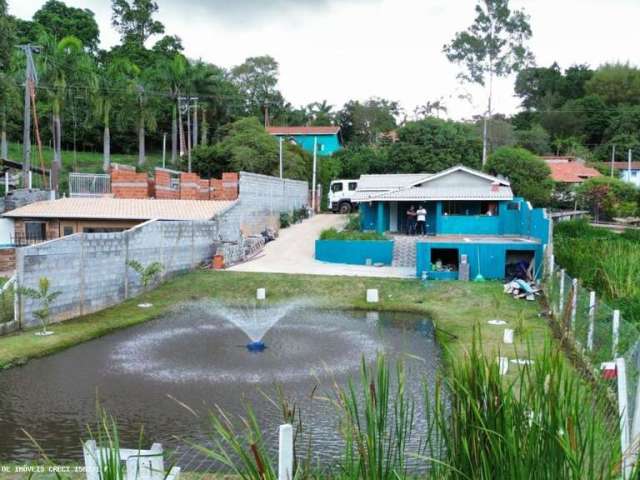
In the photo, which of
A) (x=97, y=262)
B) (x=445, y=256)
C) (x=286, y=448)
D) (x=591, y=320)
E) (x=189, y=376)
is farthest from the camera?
(x=445, y=256)

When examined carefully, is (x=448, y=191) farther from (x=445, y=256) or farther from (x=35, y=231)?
(x=35, y=231)

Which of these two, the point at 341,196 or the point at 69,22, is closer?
the point at 341,196

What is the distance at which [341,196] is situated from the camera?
43.3 m

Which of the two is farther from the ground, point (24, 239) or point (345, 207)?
point (345, 207)

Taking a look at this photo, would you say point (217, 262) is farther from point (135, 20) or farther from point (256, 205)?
point (135, 20)

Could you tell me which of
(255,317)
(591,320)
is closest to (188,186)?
(255,317)

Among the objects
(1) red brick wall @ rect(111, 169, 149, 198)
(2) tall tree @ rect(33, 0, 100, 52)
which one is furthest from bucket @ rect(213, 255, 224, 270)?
(2) tall tree @ rect(33, 0, 100, 52)

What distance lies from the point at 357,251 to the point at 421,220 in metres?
4.74

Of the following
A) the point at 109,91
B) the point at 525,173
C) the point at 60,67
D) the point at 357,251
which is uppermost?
the point at 60,67

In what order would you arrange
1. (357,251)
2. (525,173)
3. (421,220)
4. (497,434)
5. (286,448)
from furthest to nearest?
1. (525,173)
2. (421,220)
3. (357,251)
4. (286,448)
5. (497,434)

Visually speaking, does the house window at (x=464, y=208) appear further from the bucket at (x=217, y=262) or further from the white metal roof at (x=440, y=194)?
the bucket at (x=217, y=262)

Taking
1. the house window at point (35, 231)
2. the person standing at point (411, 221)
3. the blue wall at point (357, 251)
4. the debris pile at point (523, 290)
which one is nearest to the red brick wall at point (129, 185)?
the house window at point (35, 231)

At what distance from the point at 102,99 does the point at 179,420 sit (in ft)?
129

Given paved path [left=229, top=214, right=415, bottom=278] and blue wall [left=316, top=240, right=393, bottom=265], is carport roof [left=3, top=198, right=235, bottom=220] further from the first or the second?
blue wall [left=316, top=240, right=393, bottom=265]
